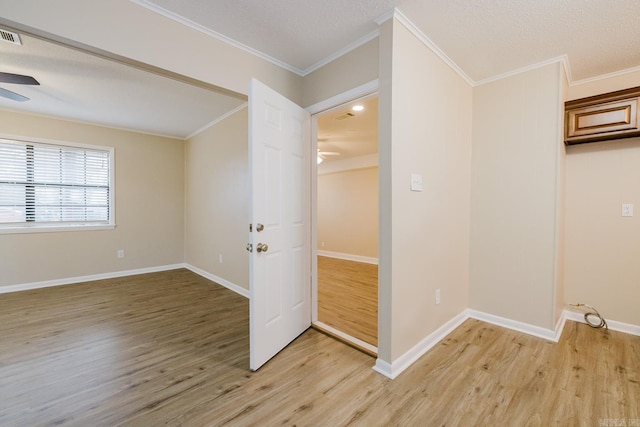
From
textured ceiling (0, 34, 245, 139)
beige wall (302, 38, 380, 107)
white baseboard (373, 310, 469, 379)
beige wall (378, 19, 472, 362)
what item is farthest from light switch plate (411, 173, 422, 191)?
textured ceiling (0, 34, 245, 139)

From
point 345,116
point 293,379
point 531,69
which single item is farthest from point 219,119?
point 531,69

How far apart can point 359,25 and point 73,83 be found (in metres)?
3.15

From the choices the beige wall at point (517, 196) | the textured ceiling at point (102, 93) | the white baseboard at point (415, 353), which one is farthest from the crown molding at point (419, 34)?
the white baseboard at point (415, 353)

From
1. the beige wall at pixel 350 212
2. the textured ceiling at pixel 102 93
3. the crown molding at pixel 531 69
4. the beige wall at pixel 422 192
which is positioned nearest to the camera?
the beige wall at pixel 422 192

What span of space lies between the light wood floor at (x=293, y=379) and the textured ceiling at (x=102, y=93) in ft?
8.01

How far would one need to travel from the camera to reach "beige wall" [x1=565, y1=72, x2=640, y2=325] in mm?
2473

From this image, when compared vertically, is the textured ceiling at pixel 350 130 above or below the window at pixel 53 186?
above

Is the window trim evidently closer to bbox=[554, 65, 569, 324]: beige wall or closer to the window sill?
the window sill

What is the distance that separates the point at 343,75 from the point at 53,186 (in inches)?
188

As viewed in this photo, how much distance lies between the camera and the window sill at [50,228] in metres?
3.76

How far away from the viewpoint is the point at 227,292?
3.77 m

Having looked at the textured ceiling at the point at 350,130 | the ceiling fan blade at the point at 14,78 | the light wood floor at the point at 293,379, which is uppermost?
the textured ceiling at the point at 350,130

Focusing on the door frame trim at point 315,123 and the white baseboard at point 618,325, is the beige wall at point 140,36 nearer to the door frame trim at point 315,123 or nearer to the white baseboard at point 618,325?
the door frame trim at point 315,123

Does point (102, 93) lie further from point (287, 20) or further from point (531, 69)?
point (531, 69)
